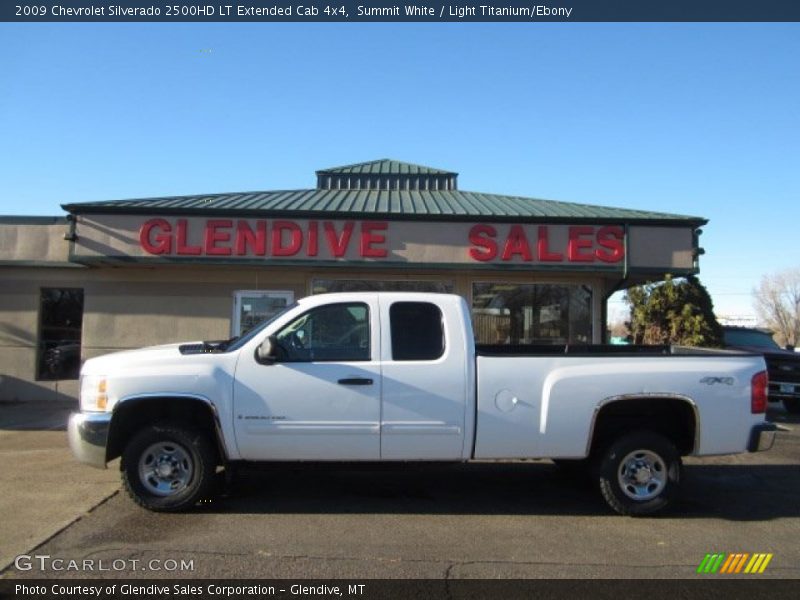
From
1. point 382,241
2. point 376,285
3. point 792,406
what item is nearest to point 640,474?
point 382,241

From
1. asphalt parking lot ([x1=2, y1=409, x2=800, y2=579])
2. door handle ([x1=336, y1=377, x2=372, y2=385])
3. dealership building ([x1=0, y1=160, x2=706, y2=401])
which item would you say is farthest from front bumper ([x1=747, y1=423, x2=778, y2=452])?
dealership building ([x1=0, y1=160, x2=706, y2=401])

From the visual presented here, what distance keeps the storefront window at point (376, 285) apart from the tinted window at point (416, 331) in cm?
617

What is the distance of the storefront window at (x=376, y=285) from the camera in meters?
12.5

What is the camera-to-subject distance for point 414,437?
5883 mm

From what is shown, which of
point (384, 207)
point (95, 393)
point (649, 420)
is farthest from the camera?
point (384, 207)

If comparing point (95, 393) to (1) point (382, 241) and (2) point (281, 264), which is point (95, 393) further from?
(1) point (382, 241)

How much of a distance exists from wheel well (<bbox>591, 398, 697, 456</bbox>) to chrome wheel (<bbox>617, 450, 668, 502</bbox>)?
0.86ft

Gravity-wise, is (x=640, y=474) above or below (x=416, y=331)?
below

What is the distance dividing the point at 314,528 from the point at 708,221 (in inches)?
371

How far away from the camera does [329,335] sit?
612 centimetres

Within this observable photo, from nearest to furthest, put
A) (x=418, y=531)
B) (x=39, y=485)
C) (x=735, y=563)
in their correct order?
(x=735, y=563), (x=418, y=531), (x=39, y=485)

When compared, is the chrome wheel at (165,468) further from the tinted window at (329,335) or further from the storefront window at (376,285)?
the storefront window at (376,285)

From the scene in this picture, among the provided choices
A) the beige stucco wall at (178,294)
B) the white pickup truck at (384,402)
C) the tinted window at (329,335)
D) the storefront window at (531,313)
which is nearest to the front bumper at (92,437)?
the white pickup truck at (384,402)

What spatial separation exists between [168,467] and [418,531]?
7.45 feet
